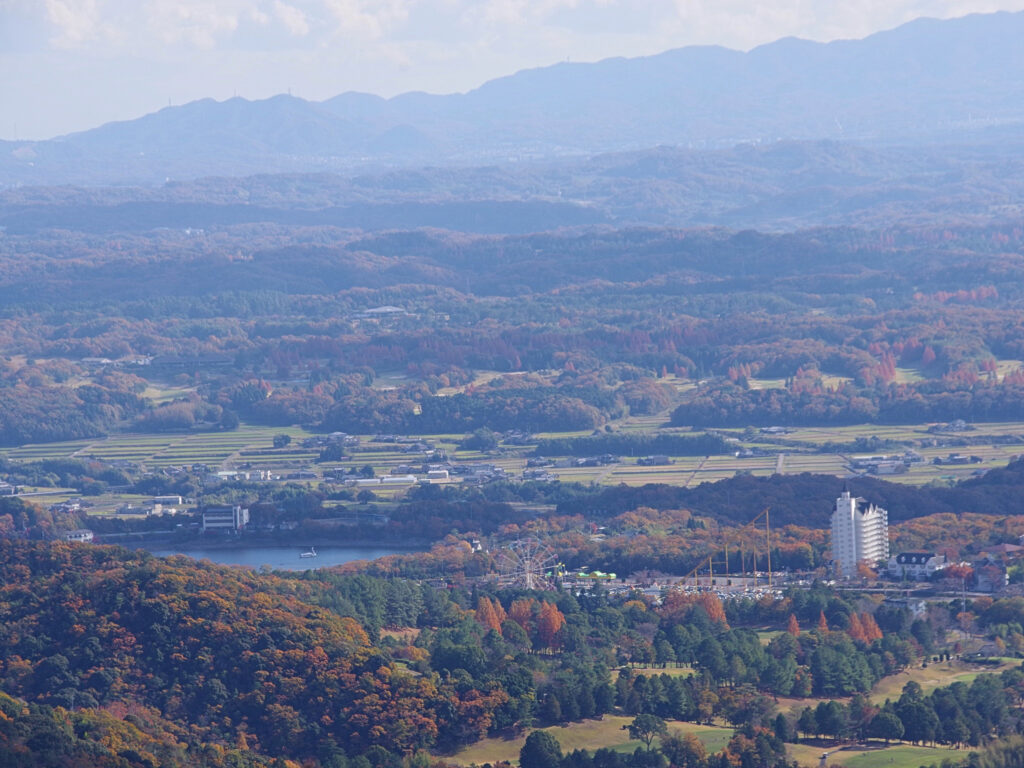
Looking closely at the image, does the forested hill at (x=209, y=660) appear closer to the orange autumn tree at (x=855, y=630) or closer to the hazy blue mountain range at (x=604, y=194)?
the orange autumn tree at (x=855, y=630)

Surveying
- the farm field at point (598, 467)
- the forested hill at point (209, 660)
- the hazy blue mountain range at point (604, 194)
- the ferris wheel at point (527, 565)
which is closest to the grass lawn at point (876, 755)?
the forested hill at point (209, 660)

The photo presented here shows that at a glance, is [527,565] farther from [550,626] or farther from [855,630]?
[855,630]

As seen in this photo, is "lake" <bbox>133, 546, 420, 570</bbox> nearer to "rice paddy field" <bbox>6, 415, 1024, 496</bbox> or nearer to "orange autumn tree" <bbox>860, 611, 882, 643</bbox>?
"rice paddy field" <bbox>6, 415, 1024, 496</bbox>

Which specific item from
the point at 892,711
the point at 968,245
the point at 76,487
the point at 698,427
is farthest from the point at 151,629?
the point at 968,245

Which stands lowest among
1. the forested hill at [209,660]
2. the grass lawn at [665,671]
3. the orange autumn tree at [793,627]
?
the grass lawn at [665,671]

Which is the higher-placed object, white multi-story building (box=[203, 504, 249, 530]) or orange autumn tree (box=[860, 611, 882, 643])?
orange autumn tree (box=[860, 611, 882, 643])

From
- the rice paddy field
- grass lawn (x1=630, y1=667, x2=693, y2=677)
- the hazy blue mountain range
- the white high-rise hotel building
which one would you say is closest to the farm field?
the rice paddy field

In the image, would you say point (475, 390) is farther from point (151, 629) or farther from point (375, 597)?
point (151, 629)

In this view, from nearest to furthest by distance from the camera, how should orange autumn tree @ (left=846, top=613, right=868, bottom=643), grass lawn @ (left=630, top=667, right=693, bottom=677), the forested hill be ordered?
the forested hill
grass lawn @ (left=630, top=667, right=693, bottom=677)
orange autumn tree @ (left=846, top=613, right=868, bottom=643)
